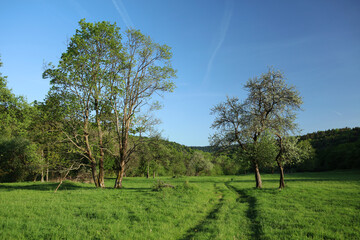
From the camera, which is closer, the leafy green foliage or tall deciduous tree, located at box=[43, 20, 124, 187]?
tall deciduous tree, located at box=[43, 20, 124, 187]

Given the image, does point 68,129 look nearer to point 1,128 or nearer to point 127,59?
point 127,59

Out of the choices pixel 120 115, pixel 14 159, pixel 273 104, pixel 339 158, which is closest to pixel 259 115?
pixel 273 104

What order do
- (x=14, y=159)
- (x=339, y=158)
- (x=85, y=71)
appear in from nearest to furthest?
(x=85, y=71)
(x=14, y=159)
(x=339, y=158)

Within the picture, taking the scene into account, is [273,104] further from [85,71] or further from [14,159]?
[14,159]

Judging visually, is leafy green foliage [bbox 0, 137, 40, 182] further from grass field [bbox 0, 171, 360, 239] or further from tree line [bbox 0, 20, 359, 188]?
grass field [bbox 0, 171, 360, 239]

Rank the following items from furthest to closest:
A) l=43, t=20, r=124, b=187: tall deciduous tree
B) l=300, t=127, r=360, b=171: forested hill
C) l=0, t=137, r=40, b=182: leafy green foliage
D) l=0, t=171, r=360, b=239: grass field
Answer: l=300, t=127, r=360, b=171: forested hill < l=0, t=137, r=40, b=182: leafy green foliage < l=43, t=20, r=124, b=187: tall deciduous tree < l=0, t=171, r=360, b=239: grass field

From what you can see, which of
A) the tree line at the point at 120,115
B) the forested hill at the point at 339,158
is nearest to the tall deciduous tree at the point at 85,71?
the tree line at the point at 120,115

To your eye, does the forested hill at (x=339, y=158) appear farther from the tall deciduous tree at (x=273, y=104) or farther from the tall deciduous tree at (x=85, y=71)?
the tall deciduous tree at (x=85, y=71)

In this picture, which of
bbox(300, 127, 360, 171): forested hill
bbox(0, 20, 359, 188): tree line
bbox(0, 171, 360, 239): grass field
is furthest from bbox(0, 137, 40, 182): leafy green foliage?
bbox(300, 127, 360, 171): forested hill

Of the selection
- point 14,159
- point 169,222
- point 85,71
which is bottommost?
point 169,222

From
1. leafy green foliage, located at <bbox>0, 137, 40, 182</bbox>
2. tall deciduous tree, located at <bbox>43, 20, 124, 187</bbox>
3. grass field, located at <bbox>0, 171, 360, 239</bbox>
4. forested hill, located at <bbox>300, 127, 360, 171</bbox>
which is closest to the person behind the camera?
grass field, located at <bbox>0, 171, 360, 239</bbox>

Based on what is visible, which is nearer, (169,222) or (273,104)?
(169,222)

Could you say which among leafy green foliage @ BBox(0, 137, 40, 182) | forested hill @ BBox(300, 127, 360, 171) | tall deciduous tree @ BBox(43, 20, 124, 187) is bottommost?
forested hill @ BBox(300, 127, 360, 171)

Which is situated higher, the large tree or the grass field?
the large tree
